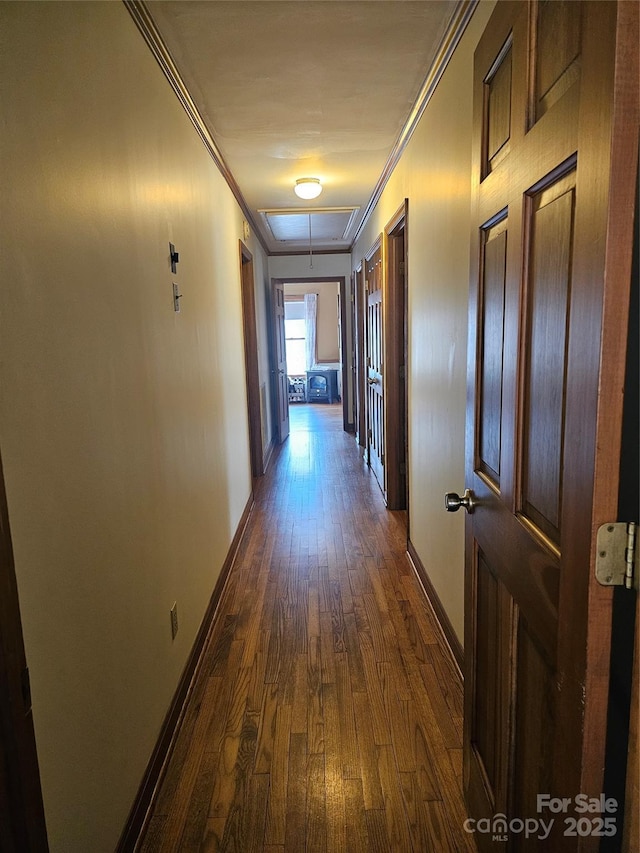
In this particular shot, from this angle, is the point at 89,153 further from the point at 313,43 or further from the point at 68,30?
the point at 313,43

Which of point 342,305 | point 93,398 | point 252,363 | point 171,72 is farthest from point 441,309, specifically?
point 342,305

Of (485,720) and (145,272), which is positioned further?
(145,272)

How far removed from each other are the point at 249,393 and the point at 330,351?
6.43 m

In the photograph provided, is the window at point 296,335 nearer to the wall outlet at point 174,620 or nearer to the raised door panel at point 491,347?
the wall outlet at point 174,620

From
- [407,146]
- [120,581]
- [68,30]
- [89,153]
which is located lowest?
[120,581]

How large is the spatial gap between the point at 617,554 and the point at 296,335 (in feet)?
35.4

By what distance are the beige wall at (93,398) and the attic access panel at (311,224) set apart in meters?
2.71

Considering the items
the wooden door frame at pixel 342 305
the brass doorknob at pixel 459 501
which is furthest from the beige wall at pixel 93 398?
the wooden door frame at pixel 342 305

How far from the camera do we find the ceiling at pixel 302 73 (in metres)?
1.83

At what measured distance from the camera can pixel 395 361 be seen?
4047mm

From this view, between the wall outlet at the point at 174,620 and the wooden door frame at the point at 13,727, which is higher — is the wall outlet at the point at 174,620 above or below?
below

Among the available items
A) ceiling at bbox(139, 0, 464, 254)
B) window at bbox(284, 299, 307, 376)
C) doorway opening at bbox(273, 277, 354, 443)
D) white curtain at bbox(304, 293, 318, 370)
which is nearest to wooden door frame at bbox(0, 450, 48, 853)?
ceiling at bbox(139, 0, 464, 254)

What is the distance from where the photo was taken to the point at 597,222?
704 mm

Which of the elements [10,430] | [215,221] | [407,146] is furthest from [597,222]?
[215,221]
